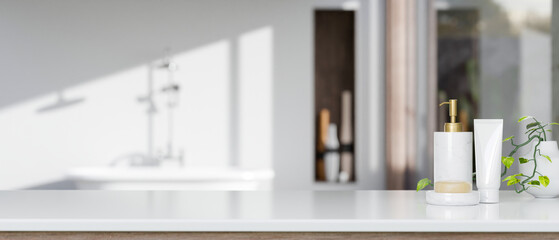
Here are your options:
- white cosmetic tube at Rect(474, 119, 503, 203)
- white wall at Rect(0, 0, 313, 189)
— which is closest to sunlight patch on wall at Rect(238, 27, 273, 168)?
white wall at Rect(0, 0, 313, 189)

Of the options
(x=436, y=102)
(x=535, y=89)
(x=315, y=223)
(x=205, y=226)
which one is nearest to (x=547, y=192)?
(x=315, y=223)

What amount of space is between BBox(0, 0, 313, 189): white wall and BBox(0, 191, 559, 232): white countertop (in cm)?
306

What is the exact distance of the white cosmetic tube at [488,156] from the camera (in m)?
1.27

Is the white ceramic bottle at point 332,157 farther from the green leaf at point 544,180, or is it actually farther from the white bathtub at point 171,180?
the green leaf at point 544,180

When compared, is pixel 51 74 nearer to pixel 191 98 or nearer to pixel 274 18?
pixel 191 98

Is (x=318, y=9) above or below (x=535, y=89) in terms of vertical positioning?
above

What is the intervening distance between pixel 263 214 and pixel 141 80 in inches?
138

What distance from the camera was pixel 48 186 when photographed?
4.41 meters

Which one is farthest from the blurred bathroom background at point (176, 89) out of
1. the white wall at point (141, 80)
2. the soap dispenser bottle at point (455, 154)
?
the soap dispenser bottle at point (455, 154)

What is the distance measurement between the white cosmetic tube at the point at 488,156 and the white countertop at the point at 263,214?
0.12ft

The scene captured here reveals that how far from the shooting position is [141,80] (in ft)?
14.6

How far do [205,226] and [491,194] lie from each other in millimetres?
573

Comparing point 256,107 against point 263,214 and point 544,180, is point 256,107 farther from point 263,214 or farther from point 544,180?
point 263,214

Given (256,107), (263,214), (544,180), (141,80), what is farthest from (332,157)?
(263,214)
